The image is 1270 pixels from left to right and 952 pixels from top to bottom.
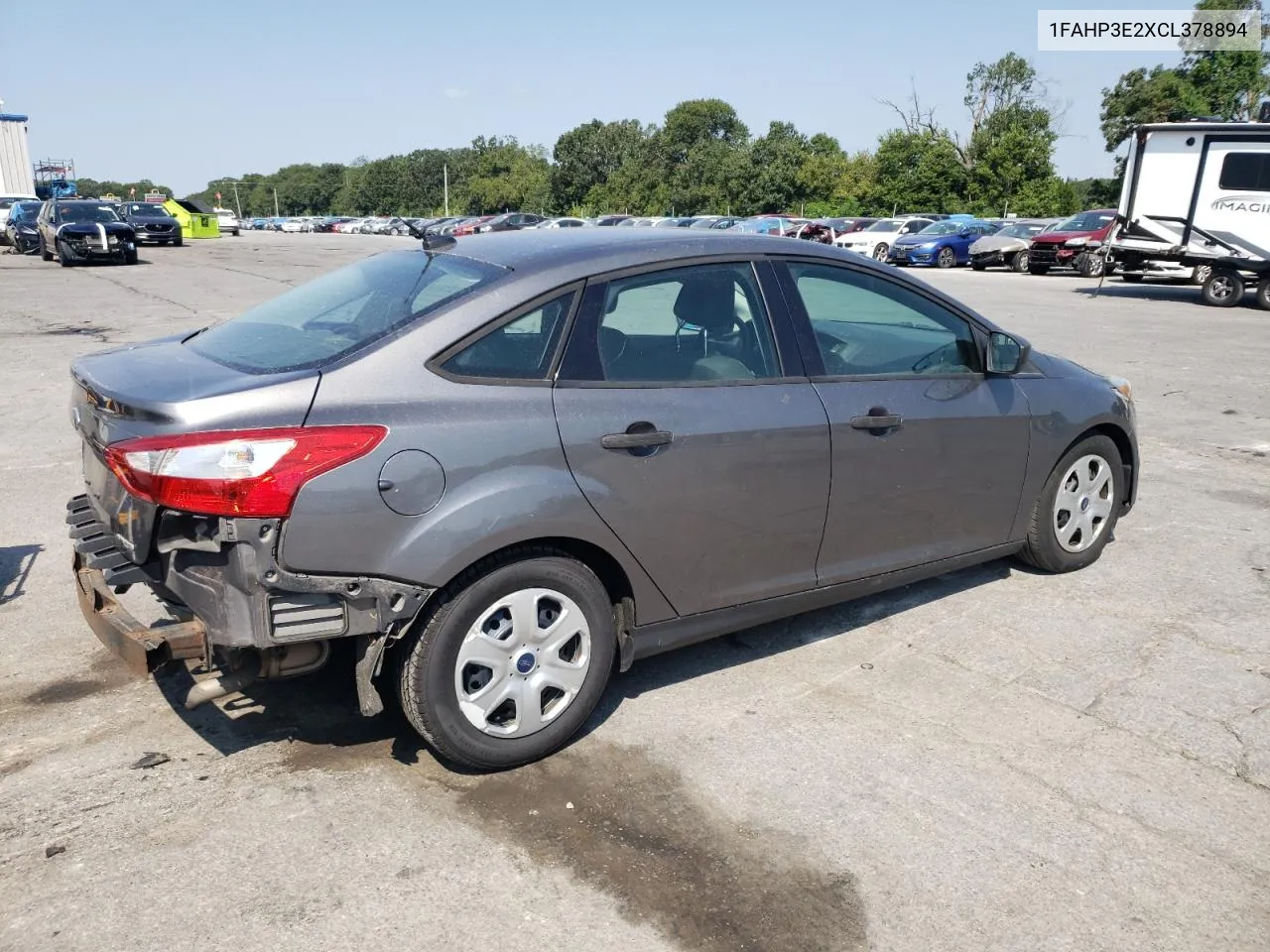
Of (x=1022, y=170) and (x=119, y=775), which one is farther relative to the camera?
(x=1022, y=170)

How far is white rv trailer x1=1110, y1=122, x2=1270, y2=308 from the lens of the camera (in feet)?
61.0

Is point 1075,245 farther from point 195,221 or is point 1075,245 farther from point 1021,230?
point 195,221

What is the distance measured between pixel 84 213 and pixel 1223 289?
2752 cm

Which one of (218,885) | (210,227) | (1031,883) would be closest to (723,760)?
(1031,883)

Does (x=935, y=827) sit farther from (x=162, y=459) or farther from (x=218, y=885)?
(x=162, y=459)

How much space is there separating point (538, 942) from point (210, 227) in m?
52.5

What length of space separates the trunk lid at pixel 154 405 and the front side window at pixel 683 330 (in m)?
0.96

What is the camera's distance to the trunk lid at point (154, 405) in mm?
2893

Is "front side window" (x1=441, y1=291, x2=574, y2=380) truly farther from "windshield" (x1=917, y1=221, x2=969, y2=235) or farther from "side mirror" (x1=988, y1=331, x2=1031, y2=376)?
"windshield" (x1=917, y1=221, x2=969, y2=235)

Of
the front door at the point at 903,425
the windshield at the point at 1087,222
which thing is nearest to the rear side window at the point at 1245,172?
the windshield at the point at 1087,222

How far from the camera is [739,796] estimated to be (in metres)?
3.21

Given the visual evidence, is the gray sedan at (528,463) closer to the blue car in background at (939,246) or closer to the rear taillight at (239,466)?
the rear taillight at (239,466)

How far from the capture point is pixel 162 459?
288 cm

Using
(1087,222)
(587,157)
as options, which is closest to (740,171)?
(587,157)
